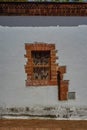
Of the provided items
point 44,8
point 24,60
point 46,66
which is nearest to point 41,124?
point 46,66

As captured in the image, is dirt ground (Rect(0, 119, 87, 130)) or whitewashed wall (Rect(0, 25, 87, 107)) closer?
dirt ground (Rect(0, 119, 87, 130))

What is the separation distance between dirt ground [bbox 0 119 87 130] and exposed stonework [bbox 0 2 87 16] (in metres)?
3.18

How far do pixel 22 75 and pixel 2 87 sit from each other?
688 millimetres

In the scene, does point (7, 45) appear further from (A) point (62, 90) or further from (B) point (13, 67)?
(A) point (62, 90)

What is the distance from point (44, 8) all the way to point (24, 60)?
1.66 meters

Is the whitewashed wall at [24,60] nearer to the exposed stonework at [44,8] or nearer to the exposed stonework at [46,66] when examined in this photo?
the exposed stonework at [46,66]

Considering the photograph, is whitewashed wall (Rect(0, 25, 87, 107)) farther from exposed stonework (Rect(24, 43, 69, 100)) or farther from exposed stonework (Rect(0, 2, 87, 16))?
exposed stonework (Rect(0, 2, 87, 16))

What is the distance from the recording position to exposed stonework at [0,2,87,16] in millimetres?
10180

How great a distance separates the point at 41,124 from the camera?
9.79 meters

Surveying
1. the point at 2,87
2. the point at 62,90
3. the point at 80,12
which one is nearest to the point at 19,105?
the point at 2,87

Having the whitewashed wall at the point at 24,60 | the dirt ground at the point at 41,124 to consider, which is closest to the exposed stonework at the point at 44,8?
the whitewashed wall at the point at 24,60

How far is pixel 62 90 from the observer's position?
10.2 metres

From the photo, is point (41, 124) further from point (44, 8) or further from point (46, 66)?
point (44, 8)

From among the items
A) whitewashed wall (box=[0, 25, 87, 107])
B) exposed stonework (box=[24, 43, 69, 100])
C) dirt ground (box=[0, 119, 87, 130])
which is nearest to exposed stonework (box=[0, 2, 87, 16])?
whitewashed wall (box=[0, 25, 87, 107])
